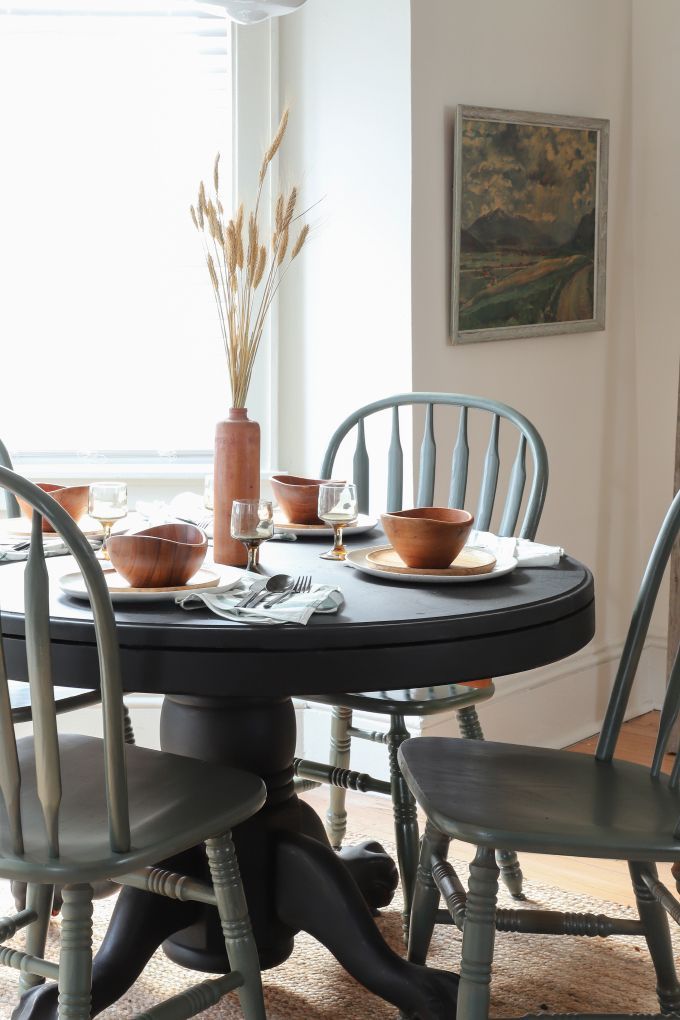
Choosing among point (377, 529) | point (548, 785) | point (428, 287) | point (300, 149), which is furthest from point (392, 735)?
point (300, 149)


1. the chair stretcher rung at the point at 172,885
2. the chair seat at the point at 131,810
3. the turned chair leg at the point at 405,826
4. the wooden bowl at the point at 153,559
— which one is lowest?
the turned chair leg at the point at 405,826

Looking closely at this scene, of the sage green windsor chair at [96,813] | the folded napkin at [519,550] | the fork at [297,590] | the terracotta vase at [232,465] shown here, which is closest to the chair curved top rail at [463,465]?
the folded napkin at [519,550]

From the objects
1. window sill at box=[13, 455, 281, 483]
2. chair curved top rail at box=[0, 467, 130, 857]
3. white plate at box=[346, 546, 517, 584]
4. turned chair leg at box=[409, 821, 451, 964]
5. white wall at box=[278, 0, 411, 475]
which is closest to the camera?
chair curved top rail at box=[0, 467, 130, 857]

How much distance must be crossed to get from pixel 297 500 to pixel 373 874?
77cm

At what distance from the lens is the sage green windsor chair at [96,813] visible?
1.45 metres

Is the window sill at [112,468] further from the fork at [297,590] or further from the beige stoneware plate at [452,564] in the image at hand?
the fork at [297,590]

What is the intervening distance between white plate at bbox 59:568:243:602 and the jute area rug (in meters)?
0.84

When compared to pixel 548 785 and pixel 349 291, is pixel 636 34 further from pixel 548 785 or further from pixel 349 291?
pixel 548 785

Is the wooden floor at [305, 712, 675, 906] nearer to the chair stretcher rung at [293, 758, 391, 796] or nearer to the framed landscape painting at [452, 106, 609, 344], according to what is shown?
the chair stretcher rung at [293, 758, 391, 796]

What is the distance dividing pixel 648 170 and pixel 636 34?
0.39 meters

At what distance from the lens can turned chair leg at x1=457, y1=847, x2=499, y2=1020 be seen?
5.35ft

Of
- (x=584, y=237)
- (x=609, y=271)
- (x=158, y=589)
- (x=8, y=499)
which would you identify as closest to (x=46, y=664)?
(x=158, y=589)

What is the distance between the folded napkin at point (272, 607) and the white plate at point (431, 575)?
0.15 m

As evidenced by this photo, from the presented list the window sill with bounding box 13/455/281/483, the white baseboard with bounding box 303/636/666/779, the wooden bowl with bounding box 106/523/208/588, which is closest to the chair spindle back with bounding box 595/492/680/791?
the wooden bowl with bounding box 106/523/208/588
